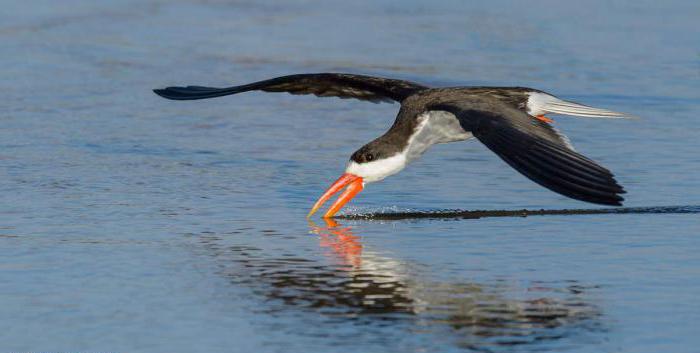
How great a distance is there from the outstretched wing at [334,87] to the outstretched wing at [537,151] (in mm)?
1242

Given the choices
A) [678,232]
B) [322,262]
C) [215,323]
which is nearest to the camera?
[215,323]

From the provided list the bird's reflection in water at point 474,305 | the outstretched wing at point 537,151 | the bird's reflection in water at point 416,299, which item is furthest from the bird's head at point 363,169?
the bird's reflection in water at point 474,305

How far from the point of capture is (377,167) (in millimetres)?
8328

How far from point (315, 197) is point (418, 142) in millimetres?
797

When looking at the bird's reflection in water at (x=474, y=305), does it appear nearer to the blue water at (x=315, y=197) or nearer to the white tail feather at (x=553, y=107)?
the blue water at (x=315, y=197)

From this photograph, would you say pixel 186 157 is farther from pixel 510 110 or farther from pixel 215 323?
pixel 215 323

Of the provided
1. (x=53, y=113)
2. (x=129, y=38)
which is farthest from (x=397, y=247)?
(x=129, y=38)

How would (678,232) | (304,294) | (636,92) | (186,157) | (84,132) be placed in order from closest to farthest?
(304,294), (678,232), (186,157), (84,132), (636,92)

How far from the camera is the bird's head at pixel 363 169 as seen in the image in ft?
27.1

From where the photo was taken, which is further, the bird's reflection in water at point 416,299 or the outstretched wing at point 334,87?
the outstretched wing at point 334,87

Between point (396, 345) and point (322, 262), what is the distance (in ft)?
5.61

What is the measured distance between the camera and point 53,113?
11547mm

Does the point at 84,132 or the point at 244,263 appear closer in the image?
the point at 244,263

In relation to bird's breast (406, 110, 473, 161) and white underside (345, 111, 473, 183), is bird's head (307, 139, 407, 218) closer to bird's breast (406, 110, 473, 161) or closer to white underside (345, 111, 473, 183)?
white underside (345, 111, 473, 183)
